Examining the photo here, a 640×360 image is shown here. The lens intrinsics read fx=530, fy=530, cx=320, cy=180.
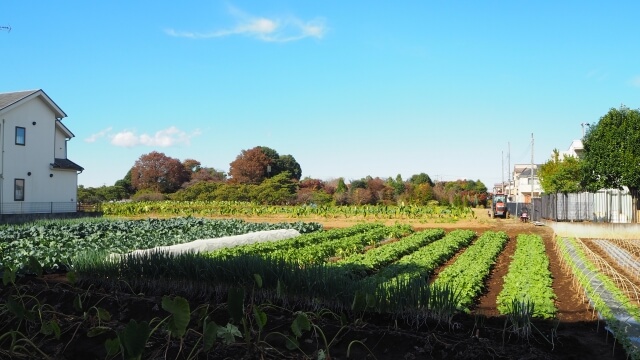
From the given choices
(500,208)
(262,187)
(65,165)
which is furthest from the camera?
(262,187)

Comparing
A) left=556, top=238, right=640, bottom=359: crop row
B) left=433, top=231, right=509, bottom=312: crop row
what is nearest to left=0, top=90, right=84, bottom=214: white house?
left=433, top=231, right=509, bottom=312: crop row

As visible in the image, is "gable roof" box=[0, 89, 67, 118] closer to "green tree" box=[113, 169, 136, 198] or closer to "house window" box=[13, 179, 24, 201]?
"house window" box=[13, 179, 24, 201]

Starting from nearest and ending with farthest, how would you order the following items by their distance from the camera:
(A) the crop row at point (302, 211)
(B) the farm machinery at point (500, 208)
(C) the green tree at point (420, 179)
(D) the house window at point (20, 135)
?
(D) the house window at point (20, 135) < (A) the crop row at point (302, 211) < (B) the farm machinery at point (500, 208) < (C) the green tree at point (420, 179)

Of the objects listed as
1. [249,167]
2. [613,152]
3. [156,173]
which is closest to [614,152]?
[613,152]

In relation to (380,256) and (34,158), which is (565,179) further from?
(34,158)

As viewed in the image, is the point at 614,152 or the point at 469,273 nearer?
the point at 469,273

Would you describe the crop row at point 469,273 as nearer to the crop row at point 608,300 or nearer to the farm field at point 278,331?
the farm field at point 278,331

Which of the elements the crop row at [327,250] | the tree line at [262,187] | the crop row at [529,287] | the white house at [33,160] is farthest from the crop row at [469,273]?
the tree line at [262,187]

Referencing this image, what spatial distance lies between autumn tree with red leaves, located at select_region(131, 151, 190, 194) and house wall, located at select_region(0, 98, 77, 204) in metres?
31.8

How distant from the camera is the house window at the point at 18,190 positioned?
2789cm

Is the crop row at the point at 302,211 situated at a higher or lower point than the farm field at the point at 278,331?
higher

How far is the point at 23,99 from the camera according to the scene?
28.1m

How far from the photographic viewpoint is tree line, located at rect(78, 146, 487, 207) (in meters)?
49.8

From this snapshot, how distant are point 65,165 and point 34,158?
5.98 ft
